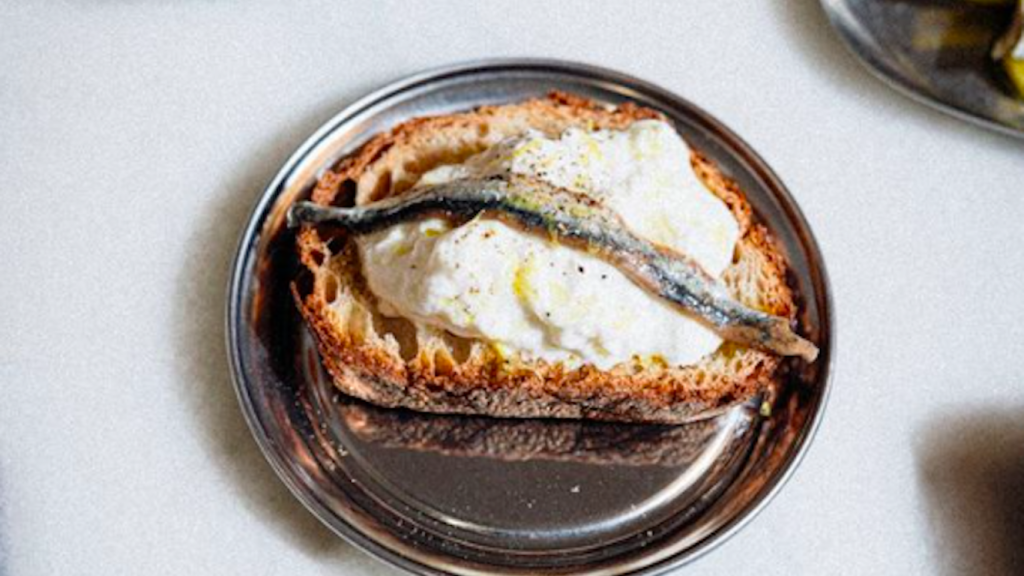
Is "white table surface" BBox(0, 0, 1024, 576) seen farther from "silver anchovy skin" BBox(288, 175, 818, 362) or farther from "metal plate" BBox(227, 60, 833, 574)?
"silver anchovy skin" BBox(288, 175, 818, 362)

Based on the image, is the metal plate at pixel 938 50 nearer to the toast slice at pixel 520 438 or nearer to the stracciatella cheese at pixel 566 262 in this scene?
the stracciatella cheese at pixel 566 262

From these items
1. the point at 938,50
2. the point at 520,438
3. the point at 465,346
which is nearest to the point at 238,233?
the point at 465,346

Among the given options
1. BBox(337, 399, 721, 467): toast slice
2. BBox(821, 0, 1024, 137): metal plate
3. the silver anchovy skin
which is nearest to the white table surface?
BBox(821, 0, 1024, 137): metal plate

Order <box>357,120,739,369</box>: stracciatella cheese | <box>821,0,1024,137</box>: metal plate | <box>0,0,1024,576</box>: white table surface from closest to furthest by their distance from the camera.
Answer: <box>357,120,739,369</box>: stracciatella cheese < <box>0,0,1024,576</box>: white table surface < <box>821,0,1024,137</box>: metal plate

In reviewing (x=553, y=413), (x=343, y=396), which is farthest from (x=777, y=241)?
(x=343, y=396)

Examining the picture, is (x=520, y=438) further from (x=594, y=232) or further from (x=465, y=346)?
(x=594, y=232)

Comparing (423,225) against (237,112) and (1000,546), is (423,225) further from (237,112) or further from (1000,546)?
(1000,546)

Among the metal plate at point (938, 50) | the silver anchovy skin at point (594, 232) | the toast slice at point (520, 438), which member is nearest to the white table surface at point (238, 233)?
the metal plate at point (938, 50)
